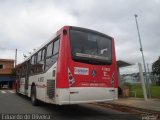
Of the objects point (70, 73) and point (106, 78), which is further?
point (106, 78)

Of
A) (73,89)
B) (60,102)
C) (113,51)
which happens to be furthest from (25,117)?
(113,51)

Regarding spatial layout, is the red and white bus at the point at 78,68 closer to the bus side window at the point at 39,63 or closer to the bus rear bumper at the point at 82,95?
the bus rear bumper at the point at 82,95

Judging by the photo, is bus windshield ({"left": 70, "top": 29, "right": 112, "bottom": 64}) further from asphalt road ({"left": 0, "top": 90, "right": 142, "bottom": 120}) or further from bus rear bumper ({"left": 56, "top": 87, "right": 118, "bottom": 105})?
asphalt road ({"left": 0, "top": 90, "right": 142, "bottom": 120})

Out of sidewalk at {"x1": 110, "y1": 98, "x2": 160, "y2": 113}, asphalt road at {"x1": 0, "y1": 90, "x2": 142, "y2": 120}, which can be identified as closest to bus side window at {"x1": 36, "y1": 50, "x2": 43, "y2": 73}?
asphalt road at {"x1": 0, "y1": 90, "x2": 142, "y2": 120}

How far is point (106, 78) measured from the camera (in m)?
10.0

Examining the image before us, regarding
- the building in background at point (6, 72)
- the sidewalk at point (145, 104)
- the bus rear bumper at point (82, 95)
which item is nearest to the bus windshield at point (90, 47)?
the bus rear bumper at point (82, 95)

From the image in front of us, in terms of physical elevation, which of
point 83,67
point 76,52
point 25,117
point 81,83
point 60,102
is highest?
point 76,52

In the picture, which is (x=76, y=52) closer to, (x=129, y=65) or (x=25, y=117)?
(x=25, y=117)

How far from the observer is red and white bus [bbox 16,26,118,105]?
349 inches

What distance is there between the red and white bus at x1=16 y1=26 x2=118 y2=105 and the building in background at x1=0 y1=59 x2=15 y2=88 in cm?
3968

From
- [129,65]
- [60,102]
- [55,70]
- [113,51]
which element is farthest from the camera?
[129,65]

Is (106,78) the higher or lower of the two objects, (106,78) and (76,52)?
the lower

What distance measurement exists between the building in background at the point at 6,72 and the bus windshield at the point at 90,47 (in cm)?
4004

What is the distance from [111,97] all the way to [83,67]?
6.02 feet
